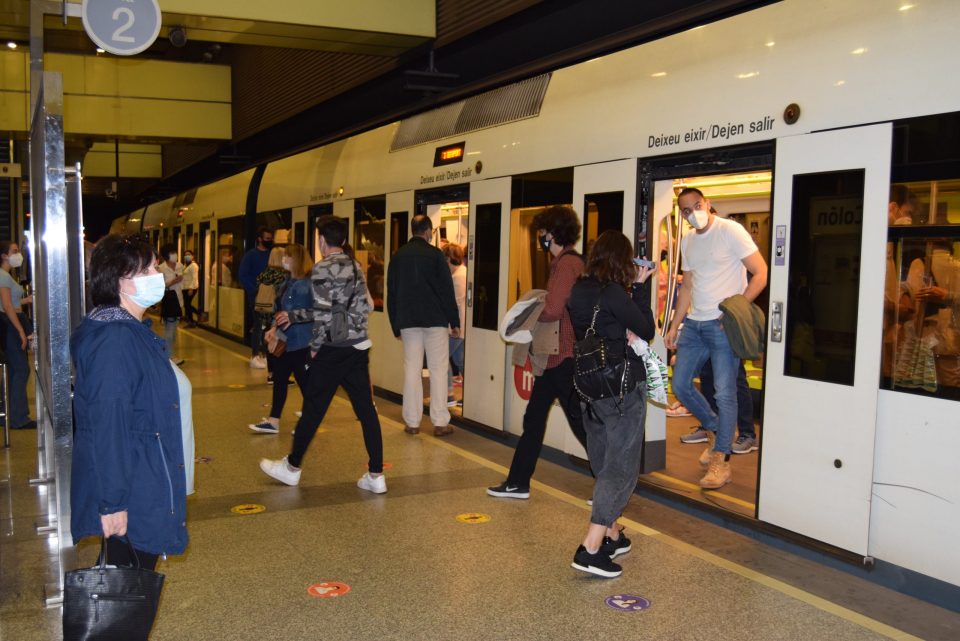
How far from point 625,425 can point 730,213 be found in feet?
16.0

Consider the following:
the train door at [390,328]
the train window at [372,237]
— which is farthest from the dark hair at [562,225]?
the train window at [372,237]

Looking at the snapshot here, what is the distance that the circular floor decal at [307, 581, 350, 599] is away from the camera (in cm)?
384

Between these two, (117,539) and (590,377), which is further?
(590,377)

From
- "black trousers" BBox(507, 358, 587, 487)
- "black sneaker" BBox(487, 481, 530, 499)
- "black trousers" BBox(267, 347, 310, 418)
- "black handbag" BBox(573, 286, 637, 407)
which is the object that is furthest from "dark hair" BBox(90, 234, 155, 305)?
"black trousers" BBox(267, 347, 310, 418)

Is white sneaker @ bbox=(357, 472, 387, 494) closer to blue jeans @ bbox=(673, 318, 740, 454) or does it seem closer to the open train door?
the open train door

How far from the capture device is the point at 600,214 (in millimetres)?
5645

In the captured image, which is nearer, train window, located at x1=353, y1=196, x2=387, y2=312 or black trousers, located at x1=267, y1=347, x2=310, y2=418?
black trousers, located at x1=267, y1=347, x2=310, y2=418

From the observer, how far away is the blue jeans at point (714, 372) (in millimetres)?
5340

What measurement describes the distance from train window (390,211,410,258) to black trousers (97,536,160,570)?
18.7ft

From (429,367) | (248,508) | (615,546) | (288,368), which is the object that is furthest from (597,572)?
(288,368)

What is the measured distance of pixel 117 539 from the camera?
267 cm

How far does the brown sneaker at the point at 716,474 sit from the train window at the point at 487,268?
2181mm

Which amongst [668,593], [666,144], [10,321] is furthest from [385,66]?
[668,593]

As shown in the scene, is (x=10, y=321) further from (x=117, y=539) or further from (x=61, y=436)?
(x=117, y=539)
